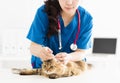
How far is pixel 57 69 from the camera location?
2.92 ft

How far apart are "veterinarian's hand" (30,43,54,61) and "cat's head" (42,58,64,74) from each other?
0.7 inches

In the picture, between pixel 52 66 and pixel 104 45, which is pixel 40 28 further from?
pixel 104 45

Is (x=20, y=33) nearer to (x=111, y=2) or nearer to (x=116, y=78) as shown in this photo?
(x=111, y=2)

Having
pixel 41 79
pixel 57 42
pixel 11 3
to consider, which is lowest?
pixel 41 79

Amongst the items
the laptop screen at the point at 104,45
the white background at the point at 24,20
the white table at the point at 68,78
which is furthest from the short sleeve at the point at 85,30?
the laptop screen at the point at 104,45

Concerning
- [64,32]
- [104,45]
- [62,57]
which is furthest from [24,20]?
[62,57]

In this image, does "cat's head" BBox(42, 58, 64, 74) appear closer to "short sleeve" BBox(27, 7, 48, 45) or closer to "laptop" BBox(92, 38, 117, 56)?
"short sleeve" BBox(27, 7, 48, 45)

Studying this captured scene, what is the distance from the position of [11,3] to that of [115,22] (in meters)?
1.03

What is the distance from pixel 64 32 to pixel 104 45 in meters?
1.33

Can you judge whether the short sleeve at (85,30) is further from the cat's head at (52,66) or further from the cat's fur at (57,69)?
the cat's head at (52,66)

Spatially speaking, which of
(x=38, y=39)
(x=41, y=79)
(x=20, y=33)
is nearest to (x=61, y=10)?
(x=38, y=39)

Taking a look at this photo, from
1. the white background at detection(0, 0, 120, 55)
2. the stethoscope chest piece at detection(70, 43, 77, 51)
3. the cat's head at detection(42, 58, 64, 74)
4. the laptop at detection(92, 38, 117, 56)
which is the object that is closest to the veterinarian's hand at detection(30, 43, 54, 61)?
the cat's head at detection(42, 58, 64, 74)

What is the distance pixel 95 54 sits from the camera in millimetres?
2301

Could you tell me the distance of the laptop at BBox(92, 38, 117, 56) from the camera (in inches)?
90.2
